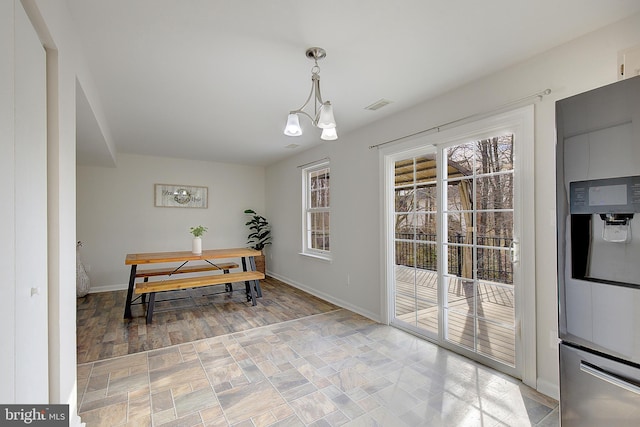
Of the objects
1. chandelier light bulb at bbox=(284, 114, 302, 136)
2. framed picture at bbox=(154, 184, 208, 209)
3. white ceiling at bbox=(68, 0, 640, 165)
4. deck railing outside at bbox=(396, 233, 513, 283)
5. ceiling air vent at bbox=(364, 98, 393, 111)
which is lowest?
deck railing outside at bbox=(396, 233, 513, 283)

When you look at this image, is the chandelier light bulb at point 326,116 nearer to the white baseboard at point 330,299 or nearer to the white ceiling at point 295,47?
the white ceiling at point 295,47

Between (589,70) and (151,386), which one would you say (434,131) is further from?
(151,386)

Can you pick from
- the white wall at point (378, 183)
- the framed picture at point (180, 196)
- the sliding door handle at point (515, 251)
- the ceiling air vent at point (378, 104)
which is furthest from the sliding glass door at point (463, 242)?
the framed picture at point (180, 196)

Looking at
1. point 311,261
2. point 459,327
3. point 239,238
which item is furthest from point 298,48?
point 239,238

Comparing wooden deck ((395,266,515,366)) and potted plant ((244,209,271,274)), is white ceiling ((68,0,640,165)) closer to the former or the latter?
wooden deck ((395,266,515,366))

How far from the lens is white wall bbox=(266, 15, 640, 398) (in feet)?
6.20

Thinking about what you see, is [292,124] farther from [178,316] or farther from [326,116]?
[178,316]

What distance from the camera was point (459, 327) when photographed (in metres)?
2.69

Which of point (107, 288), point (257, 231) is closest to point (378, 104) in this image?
point (257, 231)

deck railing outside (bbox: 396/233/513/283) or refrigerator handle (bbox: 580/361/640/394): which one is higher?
deck railing outside (bbox: 396/233/513/283)

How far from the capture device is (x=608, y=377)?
1210mm

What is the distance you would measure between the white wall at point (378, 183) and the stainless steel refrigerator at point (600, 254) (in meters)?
0.78

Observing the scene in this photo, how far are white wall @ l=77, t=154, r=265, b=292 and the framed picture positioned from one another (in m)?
0.08

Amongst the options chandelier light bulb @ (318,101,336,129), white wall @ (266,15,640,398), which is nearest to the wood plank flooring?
white wall @ (266,15,640,398)
